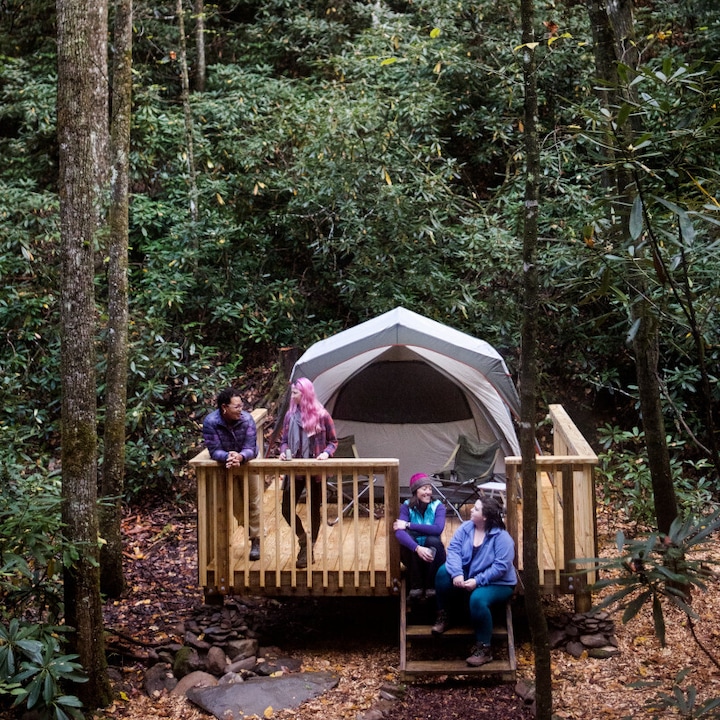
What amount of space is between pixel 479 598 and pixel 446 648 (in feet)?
1.80

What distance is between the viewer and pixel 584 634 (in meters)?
5.77

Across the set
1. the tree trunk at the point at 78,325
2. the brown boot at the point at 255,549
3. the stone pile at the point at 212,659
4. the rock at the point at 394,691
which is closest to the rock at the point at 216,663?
the stone pile at the point at 212,659

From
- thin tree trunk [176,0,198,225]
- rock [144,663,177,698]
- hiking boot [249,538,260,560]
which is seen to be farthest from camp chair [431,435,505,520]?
thin tree trunk [176,0,198,225]

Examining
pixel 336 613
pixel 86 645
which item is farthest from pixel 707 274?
pixel 86 645

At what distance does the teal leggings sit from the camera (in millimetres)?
5156

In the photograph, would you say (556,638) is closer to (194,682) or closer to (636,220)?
(194,682)

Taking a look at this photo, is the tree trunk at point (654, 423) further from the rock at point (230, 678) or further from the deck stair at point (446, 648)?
the rock at point (230, 678)

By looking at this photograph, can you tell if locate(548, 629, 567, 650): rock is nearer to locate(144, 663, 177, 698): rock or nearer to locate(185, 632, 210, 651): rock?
locate(185, 632, 210, 651): rock

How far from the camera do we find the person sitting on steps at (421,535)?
5.44 meters

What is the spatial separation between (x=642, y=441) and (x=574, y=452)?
356cm

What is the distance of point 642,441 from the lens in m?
9.19

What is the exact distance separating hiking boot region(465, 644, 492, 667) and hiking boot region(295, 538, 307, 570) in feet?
4.18

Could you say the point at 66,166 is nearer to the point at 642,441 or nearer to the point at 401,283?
the point at 401,283

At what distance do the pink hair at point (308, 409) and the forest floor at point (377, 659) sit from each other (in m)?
1.57
